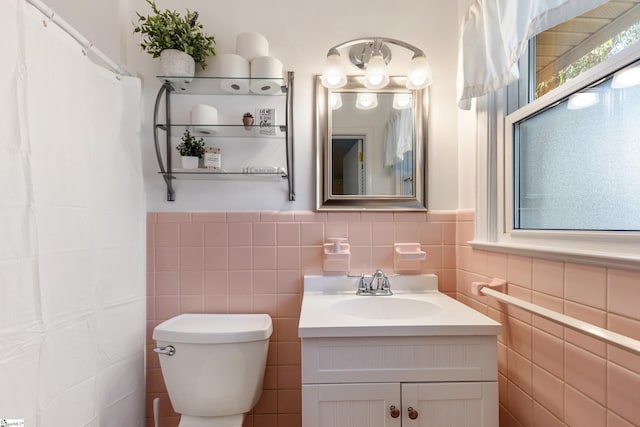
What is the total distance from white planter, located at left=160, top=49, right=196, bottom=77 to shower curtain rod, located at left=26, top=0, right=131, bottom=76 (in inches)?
7.1

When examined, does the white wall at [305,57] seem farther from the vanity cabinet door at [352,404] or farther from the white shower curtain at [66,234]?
the vanity cabinet door at [352,404]

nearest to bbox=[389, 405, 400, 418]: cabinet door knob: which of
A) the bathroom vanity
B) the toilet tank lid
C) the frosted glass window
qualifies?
the bathroom vanity

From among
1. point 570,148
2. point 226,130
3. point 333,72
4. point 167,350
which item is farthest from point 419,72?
point 167,350

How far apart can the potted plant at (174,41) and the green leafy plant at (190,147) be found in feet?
0.88

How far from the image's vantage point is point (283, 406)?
134 cm

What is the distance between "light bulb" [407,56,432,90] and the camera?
1271mm

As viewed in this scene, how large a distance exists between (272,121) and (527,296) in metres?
1.19

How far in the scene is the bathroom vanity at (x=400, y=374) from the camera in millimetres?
875

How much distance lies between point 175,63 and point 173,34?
11 cm

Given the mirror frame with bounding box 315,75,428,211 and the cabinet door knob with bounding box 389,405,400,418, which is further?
the mirror frame with bounding box 315,75,428,211

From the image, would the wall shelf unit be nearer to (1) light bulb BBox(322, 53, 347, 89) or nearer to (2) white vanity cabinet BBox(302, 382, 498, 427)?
(1) light bulb BBox(322, 53, 347, 89)

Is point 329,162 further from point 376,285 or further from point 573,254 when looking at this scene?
point 573,254

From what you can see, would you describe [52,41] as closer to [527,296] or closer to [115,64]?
[115,64]

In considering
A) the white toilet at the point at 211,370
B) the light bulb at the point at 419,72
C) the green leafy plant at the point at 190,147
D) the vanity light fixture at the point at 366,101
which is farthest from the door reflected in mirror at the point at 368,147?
the white toilet at the point at 211,370
